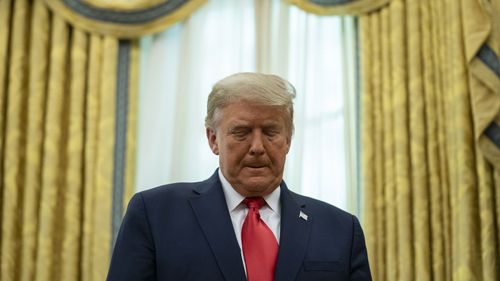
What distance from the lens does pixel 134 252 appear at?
2.16 metres

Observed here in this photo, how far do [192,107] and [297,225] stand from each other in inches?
80.5

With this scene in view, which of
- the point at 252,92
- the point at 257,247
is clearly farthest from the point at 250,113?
the point at 257,247

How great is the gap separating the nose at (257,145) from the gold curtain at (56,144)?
1985mm

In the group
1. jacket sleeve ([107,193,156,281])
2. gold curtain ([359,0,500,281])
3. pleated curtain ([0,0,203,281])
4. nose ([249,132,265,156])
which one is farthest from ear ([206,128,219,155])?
pleated curtain ([0,0,203,281])

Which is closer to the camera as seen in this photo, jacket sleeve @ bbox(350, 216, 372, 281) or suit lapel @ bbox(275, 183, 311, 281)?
suit lapel @ bbox(275, 183, 311, 281)

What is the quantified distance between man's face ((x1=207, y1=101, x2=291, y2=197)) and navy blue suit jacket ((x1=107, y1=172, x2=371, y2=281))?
10 centimetres

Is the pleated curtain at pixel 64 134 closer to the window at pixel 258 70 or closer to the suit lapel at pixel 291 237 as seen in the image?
the window at pixel 258 70

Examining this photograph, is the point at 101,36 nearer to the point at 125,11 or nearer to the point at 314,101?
the point at 125,11

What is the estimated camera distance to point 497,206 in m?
3.58

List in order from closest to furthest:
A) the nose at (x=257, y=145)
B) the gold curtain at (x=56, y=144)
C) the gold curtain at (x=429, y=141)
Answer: the nose at (x=257, y=145), the gold curtain at (x=429, y=141), the gold curtain at (x=56, y=144)

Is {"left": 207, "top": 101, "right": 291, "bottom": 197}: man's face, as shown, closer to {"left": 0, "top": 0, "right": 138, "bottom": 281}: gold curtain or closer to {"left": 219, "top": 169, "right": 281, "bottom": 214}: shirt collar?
{"left": 219, "top": 169, "right": 281, "bottom": 214}: shirt collar

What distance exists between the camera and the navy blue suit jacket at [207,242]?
214 centimetres

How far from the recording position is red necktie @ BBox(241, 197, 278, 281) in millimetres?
2166

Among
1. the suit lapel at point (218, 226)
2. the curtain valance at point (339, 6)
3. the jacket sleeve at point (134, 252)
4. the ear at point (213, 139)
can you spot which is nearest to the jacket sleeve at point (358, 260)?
the suit lapel at point (218, 226)
